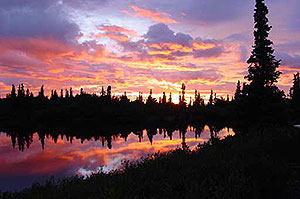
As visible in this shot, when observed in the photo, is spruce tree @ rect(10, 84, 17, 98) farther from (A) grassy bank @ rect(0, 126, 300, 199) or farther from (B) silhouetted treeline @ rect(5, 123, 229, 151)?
(A) grassy bank @ rect(0, 126, 300, 199)

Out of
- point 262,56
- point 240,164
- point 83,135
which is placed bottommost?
point 83,135

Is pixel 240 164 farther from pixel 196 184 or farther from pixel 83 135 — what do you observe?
pixel 83 135

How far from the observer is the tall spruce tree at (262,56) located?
27.6 m

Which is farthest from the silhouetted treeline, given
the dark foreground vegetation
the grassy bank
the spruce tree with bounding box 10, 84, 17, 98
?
the spruce tree with bounding box 10, 84, 17, 98

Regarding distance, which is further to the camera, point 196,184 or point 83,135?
point 83,135

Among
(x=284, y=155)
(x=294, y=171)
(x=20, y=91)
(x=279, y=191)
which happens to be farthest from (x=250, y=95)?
(x=20, y=91)

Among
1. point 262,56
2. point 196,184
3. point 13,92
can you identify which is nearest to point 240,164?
point 196,184

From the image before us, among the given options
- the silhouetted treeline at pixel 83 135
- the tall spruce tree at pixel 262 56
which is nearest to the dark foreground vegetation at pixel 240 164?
the tall spruce tree at pixel 262 56

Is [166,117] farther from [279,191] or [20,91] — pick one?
[279,191]

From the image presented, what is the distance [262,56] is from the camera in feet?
92.1

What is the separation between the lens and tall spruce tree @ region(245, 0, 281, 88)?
27.6 meters

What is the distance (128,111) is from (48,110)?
94.8 ft

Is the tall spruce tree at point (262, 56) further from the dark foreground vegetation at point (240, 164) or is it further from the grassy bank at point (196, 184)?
the grassy bank at point (196, 184)

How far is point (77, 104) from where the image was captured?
93562mm
